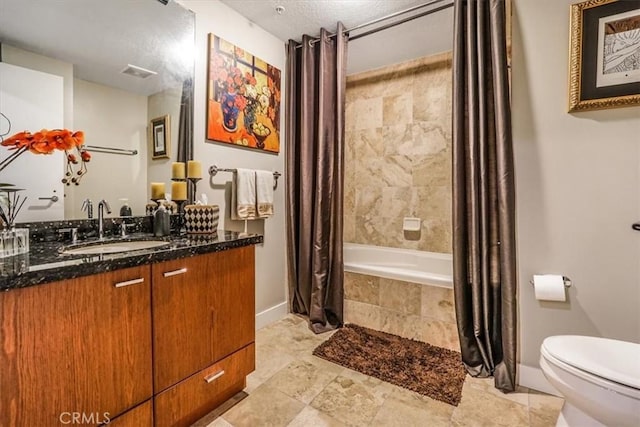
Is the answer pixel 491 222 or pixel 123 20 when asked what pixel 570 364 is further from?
pixel 123 20

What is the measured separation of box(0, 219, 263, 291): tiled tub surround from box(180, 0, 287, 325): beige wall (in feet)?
2.18

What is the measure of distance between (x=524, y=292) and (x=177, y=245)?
181 centimetres

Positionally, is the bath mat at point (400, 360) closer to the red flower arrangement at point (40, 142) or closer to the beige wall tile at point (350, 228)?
the beige wall tile at point (350, 228)

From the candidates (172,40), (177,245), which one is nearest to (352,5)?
(172,40)

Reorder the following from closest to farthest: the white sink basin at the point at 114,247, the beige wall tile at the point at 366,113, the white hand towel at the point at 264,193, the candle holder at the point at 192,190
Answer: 1. the white sink basin at the point at 114,247
2. the candle holder at the point at 192,190
3. the white hand towel at the point at 264,193
4. the beige wall tile at the point at 366,113

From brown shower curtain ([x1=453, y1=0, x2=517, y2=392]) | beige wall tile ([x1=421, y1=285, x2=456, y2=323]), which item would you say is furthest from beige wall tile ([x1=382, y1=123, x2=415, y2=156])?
beige wall tile ([x1=421, y1=285, x2=456, y2=323])

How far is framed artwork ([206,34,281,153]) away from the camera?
196 centimetres

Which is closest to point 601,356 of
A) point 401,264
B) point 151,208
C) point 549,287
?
point 549,287

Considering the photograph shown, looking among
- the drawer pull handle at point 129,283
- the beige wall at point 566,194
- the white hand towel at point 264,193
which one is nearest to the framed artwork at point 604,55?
the beige wall at point 566,194

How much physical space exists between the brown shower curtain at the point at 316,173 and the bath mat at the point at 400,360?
280 millimetres

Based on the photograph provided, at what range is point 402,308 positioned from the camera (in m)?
2.18

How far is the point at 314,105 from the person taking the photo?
243cm

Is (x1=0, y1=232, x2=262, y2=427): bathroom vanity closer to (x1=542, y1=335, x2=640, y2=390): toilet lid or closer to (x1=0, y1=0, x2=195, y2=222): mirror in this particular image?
(x1=0, y1=0, x2=195, y2=222): mirror

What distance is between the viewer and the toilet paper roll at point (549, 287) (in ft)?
4.81
